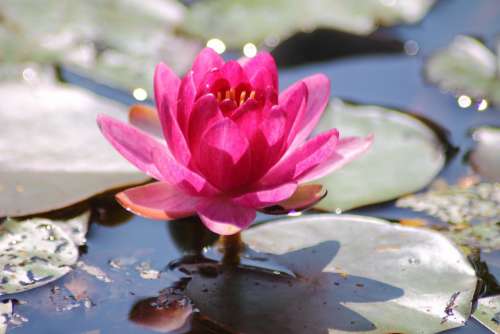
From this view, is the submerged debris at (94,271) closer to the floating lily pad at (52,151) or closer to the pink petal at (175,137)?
the floating lily pad at (52,151)

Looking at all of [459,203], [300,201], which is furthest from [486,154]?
[300,201]

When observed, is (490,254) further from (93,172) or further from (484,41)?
(484,41)

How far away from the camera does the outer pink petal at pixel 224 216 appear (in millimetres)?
1400

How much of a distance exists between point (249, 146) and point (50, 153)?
2.18 feet

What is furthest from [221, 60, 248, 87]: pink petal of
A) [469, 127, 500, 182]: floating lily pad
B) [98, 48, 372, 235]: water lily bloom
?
[469, 127, 500, 182]: floating lily pad

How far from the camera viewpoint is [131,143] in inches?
59.3

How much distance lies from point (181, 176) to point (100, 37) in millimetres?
1192

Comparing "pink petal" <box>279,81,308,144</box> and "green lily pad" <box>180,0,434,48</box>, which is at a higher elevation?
"green lily pad" <box>180,0,434,48</box>

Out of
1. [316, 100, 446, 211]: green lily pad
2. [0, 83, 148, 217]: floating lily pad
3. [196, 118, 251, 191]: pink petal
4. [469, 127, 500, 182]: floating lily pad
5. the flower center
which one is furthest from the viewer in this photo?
[469, 127, 500, 182]: floating lily pad

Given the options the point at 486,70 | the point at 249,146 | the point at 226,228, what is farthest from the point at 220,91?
the point at 486,70

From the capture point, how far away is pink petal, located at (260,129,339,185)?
56.3 inches

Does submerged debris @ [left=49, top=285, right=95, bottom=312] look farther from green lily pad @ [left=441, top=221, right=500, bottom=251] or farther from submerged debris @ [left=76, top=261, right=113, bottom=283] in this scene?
green lily pad @ [left=441, top=221, right=500, bottom=251]

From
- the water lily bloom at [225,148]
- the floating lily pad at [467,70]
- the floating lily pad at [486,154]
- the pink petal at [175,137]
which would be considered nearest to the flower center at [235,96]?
the water lily bloom at [225,148]

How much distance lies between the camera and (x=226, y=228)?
1.40 meters
